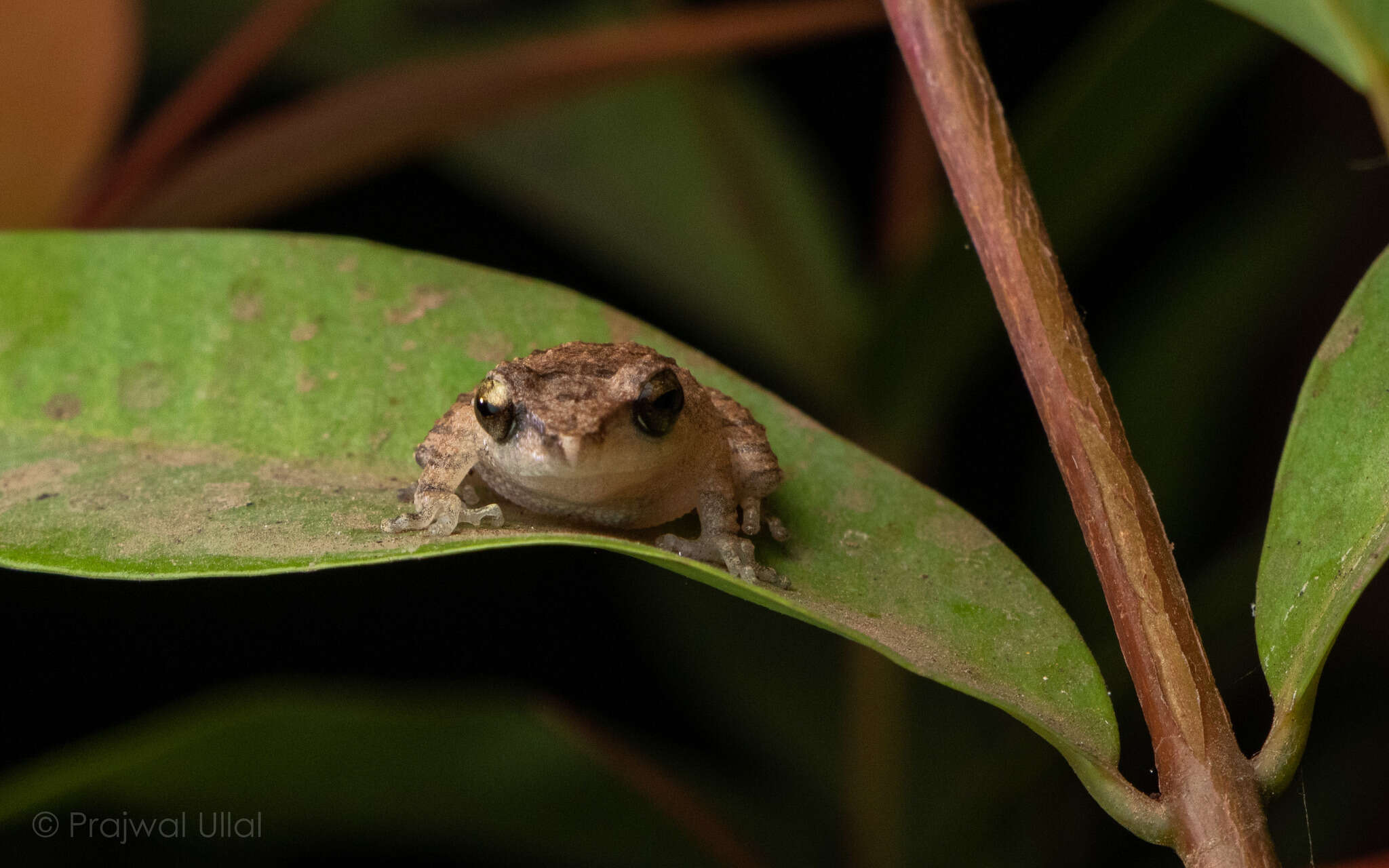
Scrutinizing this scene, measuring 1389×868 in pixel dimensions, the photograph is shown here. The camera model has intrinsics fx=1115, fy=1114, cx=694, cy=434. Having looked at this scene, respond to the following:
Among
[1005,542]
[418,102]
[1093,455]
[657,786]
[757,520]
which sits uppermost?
[418,102]

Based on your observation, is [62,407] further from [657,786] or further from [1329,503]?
[1329,503]

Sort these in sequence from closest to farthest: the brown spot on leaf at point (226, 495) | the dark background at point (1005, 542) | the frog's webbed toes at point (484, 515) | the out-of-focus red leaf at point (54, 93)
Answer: the brown spot on leaf at point (226, 495), the frog's webbed toes at point (484, 515), the out-of-focus red leaf at point (54, 93), the dark background at point (1005, 542)

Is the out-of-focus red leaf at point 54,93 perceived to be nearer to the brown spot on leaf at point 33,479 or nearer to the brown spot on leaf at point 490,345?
the brown spot on leaf at point 33,479

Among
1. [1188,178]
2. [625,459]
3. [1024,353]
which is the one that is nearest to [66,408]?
[625,459]

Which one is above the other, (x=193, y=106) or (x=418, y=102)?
(x=193, y=106)

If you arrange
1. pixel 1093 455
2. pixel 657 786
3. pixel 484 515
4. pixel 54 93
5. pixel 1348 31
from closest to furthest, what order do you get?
pixel 1093 455 → pixel 1348 31 → pixel 484 515 → pixel 657 786 → pixel 54 93

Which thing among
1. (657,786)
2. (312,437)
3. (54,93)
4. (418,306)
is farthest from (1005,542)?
(54,93)

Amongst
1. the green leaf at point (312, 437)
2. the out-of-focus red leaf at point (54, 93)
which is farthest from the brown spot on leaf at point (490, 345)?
the out-of-focus red leaf at point (54, 93)
